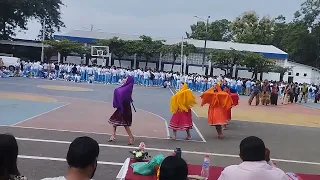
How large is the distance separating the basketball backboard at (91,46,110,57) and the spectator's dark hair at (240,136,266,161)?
42.5m

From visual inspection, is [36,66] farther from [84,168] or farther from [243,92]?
[84,168]

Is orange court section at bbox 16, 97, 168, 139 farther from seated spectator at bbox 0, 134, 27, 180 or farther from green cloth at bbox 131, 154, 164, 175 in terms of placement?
seated spectator at bbox 0, 134, 27, 180

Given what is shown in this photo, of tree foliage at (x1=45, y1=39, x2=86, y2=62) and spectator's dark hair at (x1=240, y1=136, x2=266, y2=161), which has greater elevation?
tree foliage at (x1=45, y1=39, x2=86, y2=62)

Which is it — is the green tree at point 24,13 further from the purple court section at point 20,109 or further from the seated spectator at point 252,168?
the seated spectator at point 252,168

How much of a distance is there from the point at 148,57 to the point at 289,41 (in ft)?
99.2

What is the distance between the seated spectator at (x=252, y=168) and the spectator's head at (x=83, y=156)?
5.54 ft

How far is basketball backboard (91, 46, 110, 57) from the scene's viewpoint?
46.9 metres

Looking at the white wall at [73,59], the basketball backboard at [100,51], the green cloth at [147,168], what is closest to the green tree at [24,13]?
the white wall at [73,59]

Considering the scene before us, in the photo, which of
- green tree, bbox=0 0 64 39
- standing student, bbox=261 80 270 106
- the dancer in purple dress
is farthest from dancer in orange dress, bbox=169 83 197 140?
green tree, bbox=0 0 64 39

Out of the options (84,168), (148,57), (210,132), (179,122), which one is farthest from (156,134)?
(148,57)

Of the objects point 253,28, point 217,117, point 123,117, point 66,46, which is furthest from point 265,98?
point 253,28

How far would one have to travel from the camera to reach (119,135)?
41.0ft

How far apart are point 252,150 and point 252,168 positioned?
0.19m

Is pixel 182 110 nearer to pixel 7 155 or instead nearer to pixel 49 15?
pixel 7 155
